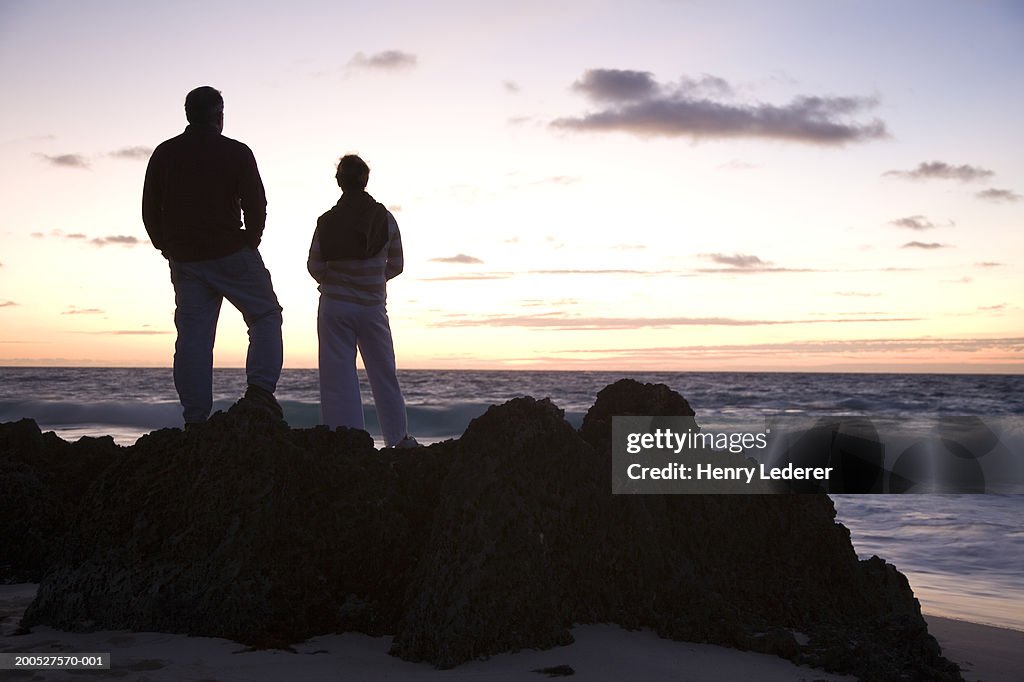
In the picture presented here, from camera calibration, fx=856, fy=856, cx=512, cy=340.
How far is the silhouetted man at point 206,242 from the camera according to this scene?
4398 mm

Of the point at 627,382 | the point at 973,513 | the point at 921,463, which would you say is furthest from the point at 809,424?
the point at 627,382

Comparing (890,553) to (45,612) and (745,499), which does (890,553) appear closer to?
(745,499)

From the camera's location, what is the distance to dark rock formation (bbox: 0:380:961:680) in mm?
3295

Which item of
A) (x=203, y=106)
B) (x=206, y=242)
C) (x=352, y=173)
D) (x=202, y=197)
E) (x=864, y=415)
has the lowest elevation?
(x=864, y=415)

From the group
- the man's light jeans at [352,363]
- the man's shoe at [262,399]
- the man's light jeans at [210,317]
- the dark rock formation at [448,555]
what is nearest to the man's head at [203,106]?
the man's light jeans at [210,317]

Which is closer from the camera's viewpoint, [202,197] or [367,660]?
[367,660]

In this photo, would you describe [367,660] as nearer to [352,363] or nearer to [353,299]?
[352,363]

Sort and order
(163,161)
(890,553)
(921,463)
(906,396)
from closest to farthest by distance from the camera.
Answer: (163,161), (890,553), (921,463), (906,396)

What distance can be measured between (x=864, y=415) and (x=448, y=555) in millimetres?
35424

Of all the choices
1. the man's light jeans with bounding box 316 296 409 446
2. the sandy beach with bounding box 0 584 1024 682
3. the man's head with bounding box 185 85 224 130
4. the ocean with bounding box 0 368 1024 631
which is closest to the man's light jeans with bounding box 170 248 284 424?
the man's light jeans with bounding box 316 296 409 446

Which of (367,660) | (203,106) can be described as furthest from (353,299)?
(367,660)

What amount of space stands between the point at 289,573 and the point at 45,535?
6.72 ft

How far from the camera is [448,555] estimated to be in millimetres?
3279

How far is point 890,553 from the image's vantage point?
7672 millimetres
